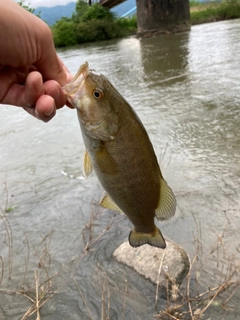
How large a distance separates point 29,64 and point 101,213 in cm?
270

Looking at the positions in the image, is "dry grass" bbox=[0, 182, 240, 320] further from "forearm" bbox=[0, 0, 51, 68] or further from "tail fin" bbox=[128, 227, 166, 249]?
"forearm" bbox=[0, 0, 51, 68]

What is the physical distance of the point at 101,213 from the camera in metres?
4.52

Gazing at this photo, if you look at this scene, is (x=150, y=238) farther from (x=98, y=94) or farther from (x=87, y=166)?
(x=98, y=94)

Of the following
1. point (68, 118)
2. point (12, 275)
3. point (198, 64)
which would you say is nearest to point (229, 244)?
point (12, 275)

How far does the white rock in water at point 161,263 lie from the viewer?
10.6ft

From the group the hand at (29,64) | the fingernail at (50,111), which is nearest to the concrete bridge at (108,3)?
the hand at (29,64)

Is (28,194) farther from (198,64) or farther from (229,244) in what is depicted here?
(198,64)

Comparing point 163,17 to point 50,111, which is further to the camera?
point 163,17

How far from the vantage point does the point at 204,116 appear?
24.3ft

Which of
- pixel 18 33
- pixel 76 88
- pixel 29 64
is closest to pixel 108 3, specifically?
pixel 29 64

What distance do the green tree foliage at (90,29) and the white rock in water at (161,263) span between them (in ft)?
91.6

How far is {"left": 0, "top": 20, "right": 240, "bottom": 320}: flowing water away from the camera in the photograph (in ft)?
10.9

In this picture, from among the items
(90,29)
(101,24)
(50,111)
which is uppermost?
(50,111)

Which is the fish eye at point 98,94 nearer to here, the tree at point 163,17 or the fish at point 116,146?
the fish at point 116,146
